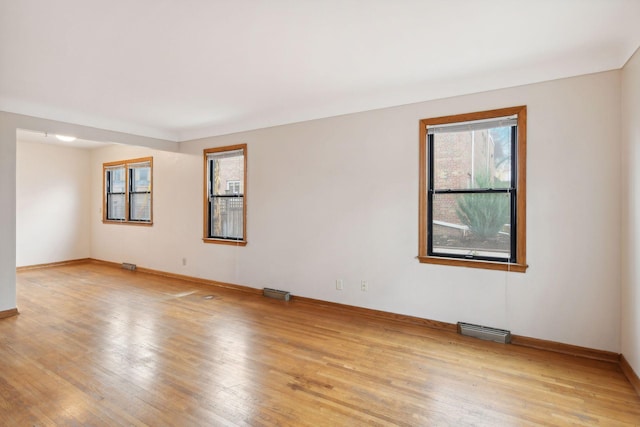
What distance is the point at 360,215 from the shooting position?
164 inches

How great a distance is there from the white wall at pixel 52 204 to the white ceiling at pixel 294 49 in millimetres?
3641

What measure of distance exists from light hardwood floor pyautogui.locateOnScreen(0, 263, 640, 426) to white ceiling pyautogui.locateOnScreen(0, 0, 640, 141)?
2575 millimetres

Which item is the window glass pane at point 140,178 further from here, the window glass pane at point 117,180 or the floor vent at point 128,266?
the floor vent at point 128,266

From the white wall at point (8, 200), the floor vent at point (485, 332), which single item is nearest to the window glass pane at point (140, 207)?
the white wall at point (8, 200)

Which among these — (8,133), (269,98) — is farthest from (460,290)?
(8,133)

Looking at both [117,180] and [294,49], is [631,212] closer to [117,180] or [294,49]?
[294,49]

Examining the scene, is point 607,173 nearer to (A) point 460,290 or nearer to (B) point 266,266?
(A) point 460,290

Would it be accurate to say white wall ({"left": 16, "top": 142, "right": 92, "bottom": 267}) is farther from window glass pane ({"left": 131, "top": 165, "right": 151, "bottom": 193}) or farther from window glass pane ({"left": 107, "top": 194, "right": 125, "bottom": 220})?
window glass pane ({"left": 131, "top": 165, "right": 151, "bottom": 193})

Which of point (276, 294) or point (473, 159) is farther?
point (276, 294)

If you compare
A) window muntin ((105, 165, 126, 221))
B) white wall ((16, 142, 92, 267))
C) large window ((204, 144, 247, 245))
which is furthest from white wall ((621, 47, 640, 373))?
white wall ((16, 142, 92, 267))

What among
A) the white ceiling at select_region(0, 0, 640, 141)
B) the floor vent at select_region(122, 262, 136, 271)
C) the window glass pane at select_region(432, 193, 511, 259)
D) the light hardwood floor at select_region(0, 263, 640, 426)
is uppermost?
the white ceiling at select_region(0, 0, 640, 141)

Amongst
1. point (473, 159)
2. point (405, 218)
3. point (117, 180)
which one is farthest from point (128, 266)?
point (473, 159)

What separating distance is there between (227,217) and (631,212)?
196 inches

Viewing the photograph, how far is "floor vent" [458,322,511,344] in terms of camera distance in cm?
328
